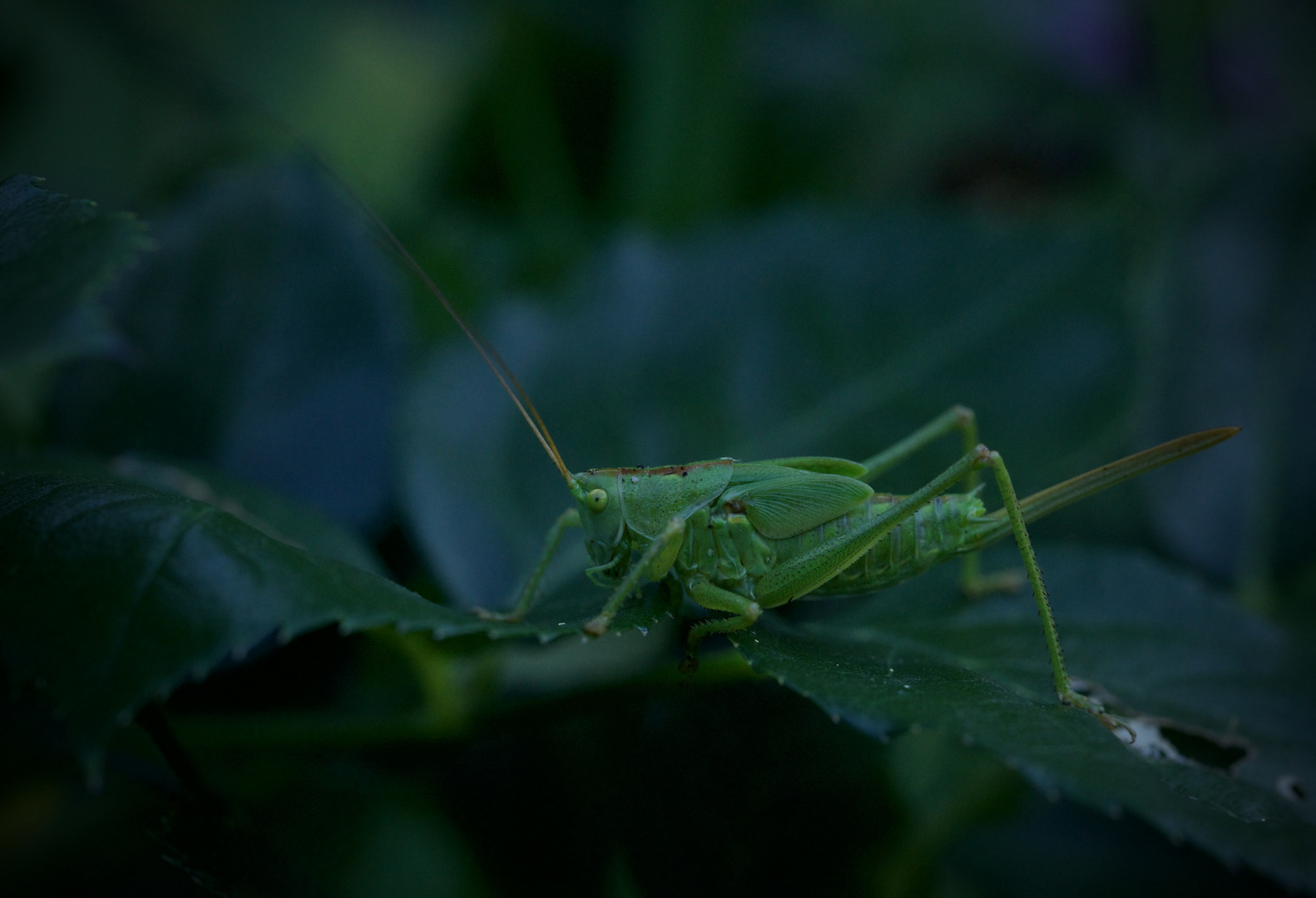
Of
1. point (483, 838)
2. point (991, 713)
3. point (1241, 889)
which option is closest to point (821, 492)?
point (991, 713)

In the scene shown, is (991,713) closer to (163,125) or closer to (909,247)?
(909,247)

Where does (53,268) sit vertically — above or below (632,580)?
above

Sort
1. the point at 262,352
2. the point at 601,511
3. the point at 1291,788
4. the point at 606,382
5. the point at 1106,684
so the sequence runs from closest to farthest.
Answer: the point at 1291,788
the point at 1106,684
the point at 601,511
the point at 262,352
the point at 606,382

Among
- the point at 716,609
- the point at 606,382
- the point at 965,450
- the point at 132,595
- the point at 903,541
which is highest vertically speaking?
the point at 965,450

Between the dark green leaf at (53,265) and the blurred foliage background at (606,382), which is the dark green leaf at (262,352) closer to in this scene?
the blurred foliage background at (606,382)

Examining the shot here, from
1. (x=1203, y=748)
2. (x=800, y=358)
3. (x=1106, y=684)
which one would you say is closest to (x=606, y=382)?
(x=800, y=358)

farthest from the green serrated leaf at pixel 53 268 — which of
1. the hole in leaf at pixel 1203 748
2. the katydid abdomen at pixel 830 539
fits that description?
the hole in leaf at pixel 1203 748

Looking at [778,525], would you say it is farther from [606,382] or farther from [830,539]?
[606,382]
